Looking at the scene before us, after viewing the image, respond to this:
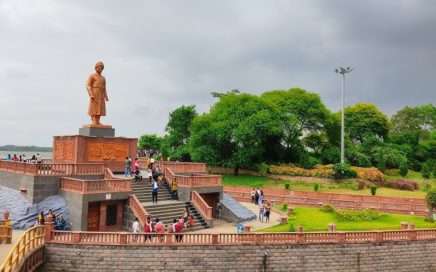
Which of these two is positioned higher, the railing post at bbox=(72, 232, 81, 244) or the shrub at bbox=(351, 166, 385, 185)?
the shrub at bbox=(351, 166, 385, 185)

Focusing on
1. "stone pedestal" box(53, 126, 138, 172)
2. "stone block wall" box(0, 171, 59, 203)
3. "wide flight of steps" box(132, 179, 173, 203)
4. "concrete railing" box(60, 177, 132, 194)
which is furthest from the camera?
"stone pedestal" box(53, 126, 138, 172)

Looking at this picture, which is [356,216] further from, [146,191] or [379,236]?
[146,191]

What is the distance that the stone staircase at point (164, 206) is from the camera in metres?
24.4

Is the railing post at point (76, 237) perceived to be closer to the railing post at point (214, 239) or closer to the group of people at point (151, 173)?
the railing post at point (214, 239)

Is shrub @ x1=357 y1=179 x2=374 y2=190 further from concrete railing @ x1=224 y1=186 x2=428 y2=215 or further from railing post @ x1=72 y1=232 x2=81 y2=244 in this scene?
railing post @ x1=72 y1=232 x2=81 y2=244

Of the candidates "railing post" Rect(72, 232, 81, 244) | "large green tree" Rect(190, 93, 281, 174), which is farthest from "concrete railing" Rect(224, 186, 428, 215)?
"railing post" Rect(72, 232, 81, 244)

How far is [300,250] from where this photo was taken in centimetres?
2127

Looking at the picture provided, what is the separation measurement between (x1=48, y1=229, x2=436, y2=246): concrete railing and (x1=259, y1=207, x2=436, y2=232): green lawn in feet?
10.7

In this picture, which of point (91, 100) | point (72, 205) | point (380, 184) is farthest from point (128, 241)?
point (380, 184)

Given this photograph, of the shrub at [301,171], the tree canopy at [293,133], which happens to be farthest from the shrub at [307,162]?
the shrub at [301,171]

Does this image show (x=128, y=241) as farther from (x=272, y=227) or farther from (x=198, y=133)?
(x=198, y=133)

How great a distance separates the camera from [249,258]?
67.6 ft

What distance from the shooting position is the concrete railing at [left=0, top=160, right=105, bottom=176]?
24.2 m

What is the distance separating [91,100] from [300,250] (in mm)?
18184
